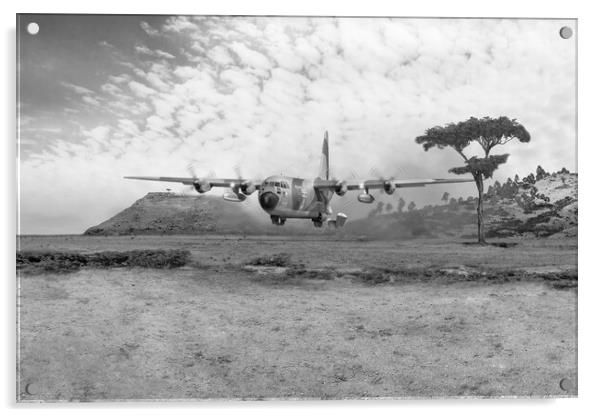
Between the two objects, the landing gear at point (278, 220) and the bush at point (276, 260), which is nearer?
the bush at point (276, 260)

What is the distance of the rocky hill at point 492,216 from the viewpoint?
8039 millimetres

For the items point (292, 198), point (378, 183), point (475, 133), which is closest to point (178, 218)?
point (292, 198)

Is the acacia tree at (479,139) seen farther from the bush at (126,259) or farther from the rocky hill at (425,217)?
the bush at (126,259)

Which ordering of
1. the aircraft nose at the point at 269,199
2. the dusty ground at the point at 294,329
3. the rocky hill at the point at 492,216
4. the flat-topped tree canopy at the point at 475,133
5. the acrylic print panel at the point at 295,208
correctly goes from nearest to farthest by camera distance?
the dusty ground at the point at 294,329 → the acrylic print panel at the point at 295,208 → the flat-topped tree canopy at the point at 475,133 → the rocky hill at the point at 492,216 → the aircraft nose at the point at 269,199

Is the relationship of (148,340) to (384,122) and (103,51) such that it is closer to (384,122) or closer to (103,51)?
(103,51)

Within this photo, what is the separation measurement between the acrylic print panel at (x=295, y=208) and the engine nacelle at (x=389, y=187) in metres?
0.04

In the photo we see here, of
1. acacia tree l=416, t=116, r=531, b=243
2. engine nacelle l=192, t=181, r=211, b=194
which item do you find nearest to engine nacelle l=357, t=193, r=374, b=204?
acacia tree l=416, t=116, r=531, b=243

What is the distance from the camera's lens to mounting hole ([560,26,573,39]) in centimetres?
798

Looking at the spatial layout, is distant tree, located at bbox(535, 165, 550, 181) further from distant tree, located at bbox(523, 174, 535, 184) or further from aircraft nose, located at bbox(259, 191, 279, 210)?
aircraft nose, located at bbox(259, 191, 279, 210)

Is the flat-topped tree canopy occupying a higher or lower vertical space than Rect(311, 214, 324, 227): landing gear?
higher

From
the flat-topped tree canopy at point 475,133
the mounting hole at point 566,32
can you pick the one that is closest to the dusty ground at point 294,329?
the flat-topped tree canopy at point 475,133

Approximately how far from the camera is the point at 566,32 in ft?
26.2

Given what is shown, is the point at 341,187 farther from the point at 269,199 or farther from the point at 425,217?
the point at 425,217

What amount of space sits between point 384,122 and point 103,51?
5.27m
